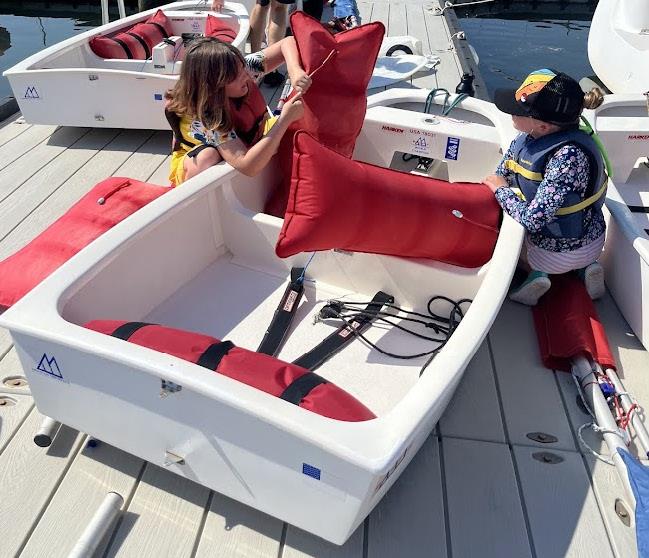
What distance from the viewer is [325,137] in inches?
100

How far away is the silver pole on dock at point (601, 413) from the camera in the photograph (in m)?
1.71

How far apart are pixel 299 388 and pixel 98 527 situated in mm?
644

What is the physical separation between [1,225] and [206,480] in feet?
6.58

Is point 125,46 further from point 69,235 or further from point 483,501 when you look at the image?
point 483,501

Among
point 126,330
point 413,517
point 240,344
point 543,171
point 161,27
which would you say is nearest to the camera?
point 126,330

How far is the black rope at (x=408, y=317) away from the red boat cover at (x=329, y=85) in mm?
574

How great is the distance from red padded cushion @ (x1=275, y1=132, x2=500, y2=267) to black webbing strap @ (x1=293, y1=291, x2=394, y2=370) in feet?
0.66

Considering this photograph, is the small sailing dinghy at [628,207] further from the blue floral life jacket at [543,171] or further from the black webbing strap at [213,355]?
the black webbing strap at [213,355]

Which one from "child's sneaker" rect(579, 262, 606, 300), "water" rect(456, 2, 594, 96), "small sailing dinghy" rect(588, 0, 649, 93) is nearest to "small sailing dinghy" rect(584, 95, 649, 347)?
"child's sneaker" rect(579, 262, 606, 300)

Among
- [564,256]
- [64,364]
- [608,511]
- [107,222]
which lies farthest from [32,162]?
[608,511]

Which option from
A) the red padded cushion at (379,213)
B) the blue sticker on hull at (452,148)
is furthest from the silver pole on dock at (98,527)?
the blue sticker on hull at (452,148)

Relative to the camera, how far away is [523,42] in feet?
36.1

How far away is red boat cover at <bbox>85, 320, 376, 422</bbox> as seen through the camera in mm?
1339

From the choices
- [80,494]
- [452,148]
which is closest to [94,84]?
[452,148]
